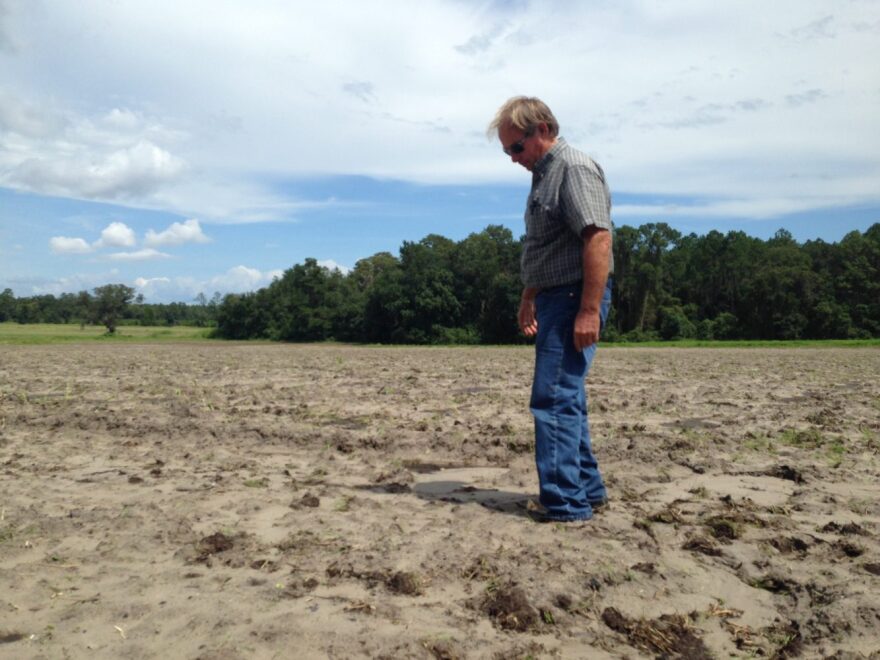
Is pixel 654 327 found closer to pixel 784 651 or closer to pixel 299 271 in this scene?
pixel 299 271

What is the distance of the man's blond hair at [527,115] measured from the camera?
3889 mm

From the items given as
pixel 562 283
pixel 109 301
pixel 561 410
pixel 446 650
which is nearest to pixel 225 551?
pixel 446 650

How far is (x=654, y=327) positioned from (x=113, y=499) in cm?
6161

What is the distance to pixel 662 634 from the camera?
250 cm

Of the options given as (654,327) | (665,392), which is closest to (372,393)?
(665,392)

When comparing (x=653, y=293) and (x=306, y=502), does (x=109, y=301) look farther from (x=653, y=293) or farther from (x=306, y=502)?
(x=306, y=502)

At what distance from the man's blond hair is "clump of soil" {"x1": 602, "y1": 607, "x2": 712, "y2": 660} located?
259 cm

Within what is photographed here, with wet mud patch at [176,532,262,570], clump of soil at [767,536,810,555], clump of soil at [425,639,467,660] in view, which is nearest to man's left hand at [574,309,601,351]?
clump of soil at [767,536,810,555]

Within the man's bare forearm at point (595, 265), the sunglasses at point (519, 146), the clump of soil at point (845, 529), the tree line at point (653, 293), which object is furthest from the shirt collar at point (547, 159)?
the tree line at point (653, 293)

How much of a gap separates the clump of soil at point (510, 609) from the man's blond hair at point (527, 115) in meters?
2.50

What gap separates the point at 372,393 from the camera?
10.3m

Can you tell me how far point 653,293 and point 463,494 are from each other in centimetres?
6140

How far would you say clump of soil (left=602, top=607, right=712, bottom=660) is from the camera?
2402 millimetres

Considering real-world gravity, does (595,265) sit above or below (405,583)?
above
